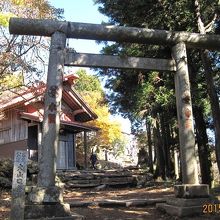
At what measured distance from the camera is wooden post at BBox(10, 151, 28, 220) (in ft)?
23.2

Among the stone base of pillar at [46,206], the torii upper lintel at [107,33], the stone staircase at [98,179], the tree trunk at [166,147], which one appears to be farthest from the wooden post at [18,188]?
the tree trunk at [166,147]

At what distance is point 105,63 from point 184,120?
2623 mm

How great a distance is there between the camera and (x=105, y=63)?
33.1 feet

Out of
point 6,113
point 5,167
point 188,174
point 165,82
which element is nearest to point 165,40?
point 188,174

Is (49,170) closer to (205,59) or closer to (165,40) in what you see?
(165,40)

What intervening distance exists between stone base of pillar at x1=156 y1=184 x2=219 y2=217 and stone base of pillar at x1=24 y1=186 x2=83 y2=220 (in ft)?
7.93

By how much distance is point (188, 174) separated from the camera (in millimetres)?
9688

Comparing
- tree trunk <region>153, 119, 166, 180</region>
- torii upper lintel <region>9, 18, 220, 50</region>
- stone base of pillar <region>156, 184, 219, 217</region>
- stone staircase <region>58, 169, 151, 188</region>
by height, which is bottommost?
stone base of pillar <region>156, 184, 219, 217</region>

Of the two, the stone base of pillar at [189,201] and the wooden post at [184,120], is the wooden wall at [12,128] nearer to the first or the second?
the wooden post at [184,120]

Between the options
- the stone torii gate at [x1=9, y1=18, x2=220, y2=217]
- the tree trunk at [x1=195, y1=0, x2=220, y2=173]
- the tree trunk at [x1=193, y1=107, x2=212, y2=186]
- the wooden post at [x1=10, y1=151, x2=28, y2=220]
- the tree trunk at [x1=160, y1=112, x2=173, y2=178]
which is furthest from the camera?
the tree trunk at [x1=160, y1=112, x2=173, y2=178]

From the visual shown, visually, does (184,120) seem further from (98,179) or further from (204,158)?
(98,179)

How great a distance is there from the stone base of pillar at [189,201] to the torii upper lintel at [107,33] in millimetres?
4047

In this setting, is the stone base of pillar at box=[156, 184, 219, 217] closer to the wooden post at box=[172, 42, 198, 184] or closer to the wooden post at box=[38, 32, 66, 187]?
the wooden post at box=[172, 42, 198, 184]

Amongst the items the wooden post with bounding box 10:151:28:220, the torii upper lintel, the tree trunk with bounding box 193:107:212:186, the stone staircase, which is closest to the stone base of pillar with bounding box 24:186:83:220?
the wooden post with bounding box 10:151:28:220
